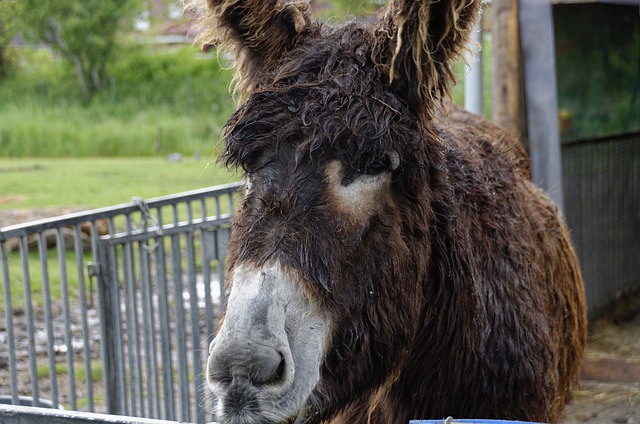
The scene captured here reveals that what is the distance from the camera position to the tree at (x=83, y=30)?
34969mm

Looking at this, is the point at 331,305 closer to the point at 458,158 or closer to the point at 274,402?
the point at 274,402

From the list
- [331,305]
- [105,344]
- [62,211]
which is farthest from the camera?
[62,211]

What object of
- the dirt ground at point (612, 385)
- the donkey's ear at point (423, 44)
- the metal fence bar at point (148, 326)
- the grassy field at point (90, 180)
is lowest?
the dirt ground at point (612, 385)

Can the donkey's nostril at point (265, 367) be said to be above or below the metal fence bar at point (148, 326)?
above

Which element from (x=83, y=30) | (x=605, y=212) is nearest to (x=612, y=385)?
(x=605, y=212)

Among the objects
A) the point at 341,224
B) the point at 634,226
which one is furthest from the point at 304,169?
the point at 634,226

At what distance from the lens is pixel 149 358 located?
16.8 ft

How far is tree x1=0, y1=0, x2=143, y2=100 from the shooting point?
34969mm

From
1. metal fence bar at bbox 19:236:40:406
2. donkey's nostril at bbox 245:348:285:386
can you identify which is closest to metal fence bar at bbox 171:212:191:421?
metal fence bar at bbox 19:236:40:406

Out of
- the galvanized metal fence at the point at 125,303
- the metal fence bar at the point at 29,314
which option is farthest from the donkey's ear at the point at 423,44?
the metal fence bar at the point at 29,314

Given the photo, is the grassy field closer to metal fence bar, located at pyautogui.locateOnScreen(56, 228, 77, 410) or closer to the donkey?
metal fence bar, located at pyautogui.locateOnScreen(56, 228, 77, 410)

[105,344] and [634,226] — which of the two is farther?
[634,226]

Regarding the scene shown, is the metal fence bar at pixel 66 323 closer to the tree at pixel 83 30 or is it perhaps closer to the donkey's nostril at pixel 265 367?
the donkey's nostril at pixel 265 367

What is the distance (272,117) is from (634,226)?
779 centimetres
